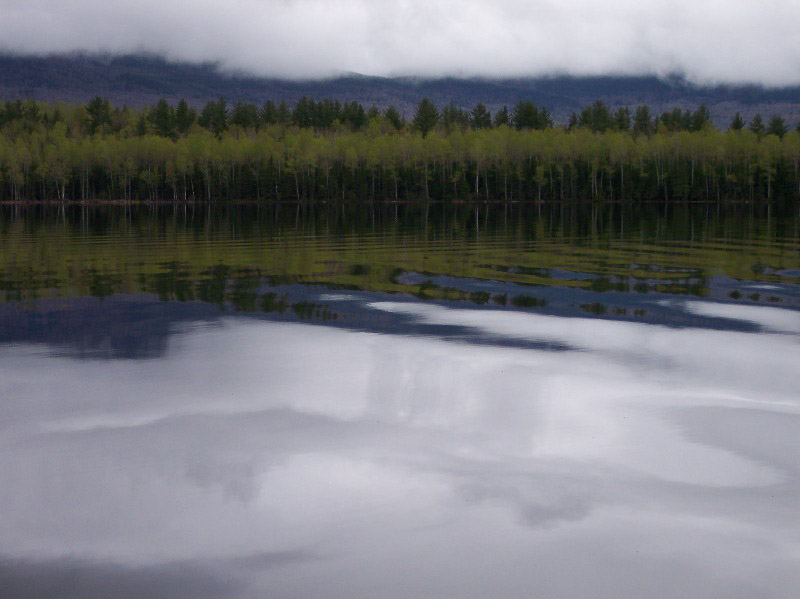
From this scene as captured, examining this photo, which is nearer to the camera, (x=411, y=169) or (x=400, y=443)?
(x=400, y=443)

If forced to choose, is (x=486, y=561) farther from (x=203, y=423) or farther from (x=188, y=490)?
(x=203, y=423)

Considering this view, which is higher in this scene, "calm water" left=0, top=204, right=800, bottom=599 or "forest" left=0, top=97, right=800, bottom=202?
"forest" left=0, top=97, right=800, bottom=202

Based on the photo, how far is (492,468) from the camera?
1080 cm

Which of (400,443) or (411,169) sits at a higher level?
(411,169)

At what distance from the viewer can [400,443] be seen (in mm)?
11758

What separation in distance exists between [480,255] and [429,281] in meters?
10.1

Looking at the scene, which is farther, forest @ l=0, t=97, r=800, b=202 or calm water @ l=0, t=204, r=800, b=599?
forest @ l=0, t=97, r=800, b=202

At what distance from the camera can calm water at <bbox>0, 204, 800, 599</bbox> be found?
8344 mm

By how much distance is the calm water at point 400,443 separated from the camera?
8344mm

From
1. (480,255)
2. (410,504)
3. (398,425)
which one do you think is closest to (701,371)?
(398,425)

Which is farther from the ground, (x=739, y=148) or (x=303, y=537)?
(x=739, y=148)

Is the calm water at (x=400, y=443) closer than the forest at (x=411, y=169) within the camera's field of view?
Yes

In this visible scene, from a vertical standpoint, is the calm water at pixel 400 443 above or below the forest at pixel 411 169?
below

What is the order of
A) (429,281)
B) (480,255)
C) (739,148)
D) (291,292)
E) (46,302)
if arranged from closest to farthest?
(46,302) < (291,292) < (429,281) < (480,255) < (739,148)
